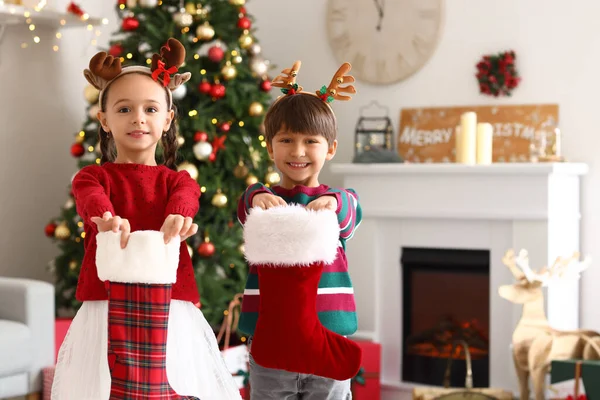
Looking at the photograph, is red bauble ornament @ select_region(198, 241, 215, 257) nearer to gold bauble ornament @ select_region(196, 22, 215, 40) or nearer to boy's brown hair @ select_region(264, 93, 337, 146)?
gold bauble ornament @ select_region(196, 22, 215, 40)

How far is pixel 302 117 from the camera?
166 centimetres

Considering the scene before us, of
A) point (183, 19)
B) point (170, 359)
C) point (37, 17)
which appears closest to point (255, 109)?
point (183, 19)

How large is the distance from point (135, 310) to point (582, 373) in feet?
7.10

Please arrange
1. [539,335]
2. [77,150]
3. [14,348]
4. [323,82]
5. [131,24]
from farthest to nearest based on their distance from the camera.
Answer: [323,82] → [77,150] → [131,24] → [539,335] → [14,348]

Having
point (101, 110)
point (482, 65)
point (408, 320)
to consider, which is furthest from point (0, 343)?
point (482, 65)

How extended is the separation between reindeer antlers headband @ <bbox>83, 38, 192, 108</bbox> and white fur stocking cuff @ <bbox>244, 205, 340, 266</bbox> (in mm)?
335

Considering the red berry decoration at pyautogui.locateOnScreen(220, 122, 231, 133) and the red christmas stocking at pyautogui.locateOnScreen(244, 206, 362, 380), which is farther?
the red berry decoration at pyautogui.locateOnScreen(220, 122, 231, 133)

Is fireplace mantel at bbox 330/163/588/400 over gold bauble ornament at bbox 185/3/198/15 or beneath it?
beneath

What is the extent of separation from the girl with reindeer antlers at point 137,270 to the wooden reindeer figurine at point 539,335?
1.86 meters

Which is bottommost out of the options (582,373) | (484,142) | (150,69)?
(582,373)

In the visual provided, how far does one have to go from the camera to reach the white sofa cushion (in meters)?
3.04

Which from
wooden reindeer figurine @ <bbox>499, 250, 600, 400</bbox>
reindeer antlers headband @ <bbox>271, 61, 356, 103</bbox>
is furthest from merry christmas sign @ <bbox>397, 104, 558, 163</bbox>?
reindeer antlers headband @ <bbox>271, 61, 356, 103</bbox>

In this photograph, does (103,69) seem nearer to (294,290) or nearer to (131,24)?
(294,290)

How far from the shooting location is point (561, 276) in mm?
3260
